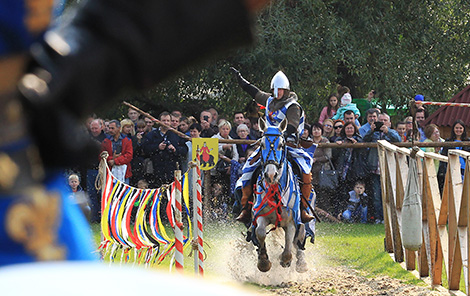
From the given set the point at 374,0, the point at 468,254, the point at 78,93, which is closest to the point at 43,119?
the point at 78,93

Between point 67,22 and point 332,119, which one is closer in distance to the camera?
point 67,22

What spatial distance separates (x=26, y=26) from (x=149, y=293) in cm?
39

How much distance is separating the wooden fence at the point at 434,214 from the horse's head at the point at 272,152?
4.54ft

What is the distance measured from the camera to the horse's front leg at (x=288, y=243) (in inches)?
363

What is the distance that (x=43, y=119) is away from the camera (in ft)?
3.50

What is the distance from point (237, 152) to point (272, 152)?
5.04 metres

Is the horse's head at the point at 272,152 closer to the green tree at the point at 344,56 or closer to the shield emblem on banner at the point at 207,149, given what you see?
the shield emblem on banner at the point at 207,149

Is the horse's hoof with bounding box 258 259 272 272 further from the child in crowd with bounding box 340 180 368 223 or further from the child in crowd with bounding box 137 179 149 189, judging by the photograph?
the child in crowd with bounding box 340 180 368 223

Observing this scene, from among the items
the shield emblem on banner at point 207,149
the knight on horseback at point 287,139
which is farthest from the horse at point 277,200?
the shield emblem on banner at point 207,149

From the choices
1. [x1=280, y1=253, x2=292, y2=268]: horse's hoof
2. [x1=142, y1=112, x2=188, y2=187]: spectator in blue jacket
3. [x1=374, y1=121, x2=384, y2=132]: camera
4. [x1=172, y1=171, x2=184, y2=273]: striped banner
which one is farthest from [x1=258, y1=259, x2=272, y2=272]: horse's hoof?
[x1=374, y1=121, x2=384, y2=132]: camera

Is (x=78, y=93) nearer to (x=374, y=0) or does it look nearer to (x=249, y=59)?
(x=249, y=59)

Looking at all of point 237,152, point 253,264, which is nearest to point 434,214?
point 253,264

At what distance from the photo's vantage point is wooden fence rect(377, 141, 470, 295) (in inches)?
285

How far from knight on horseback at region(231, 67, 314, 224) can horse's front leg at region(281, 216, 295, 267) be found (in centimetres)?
20
